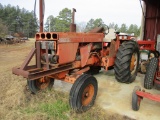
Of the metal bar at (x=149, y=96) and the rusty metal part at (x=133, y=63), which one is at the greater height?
the rusty metal part at (x=133, y=63)

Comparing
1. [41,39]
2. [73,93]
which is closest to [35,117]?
[73,93]

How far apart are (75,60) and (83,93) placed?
88cm

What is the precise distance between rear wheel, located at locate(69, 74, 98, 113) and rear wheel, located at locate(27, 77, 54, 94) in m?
1.11

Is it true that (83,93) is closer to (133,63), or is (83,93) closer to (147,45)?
(133,63)

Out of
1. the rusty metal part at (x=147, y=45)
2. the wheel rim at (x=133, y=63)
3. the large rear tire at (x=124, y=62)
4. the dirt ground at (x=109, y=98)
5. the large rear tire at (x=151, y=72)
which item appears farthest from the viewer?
the rusty metal part at (x=147, y=45)

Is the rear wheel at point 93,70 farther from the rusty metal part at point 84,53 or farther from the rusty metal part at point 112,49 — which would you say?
the rusty metal part at point 84,53

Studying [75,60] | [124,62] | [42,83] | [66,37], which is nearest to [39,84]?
[42,83]

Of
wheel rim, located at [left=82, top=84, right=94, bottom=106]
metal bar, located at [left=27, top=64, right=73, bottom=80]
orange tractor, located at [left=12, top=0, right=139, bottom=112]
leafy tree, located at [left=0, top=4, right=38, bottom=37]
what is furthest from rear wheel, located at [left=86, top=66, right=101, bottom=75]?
leafy tree, located at [left=0, top=4, right=38, bottom=37]

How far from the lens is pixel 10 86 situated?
501 centimetres

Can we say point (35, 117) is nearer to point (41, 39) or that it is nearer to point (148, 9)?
point (41, 39)

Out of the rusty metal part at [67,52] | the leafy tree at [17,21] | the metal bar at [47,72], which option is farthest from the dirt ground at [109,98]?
the leafy tree at [17,21]

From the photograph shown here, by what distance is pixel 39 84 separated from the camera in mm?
4562

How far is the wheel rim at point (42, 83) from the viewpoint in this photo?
4.53 meters

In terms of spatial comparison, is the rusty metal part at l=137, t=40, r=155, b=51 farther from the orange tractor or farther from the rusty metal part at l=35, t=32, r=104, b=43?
the rusty metal part at l=35, t=32, r=104, b=43
